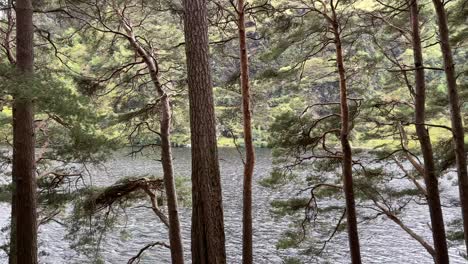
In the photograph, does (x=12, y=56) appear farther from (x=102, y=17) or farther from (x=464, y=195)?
(x=464, y=195)

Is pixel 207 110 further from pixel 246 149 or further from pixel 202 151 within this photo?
pixel 246 149

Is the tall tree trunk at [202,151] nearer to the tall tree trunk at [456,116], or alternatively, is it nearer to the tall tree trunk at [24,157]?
the tall tree trunk at [24,157]

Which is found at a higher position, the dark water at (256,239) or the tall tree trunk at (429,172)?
the tall tree trunk at (429,172)

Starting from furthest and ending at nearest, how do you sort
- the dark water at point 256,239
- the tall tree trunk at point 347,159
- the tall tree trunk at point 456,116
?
the dark water at point 256,239 → the tall tree trunk at point 347,159 → the tall tree trunk at point 456,116

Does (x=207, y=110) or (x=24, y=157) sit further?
(x=24, y=157)

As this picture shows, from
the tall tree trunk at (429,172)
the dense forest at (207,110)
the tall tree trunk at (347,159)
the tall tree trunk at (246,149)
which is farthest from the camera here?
the tall tree trunk at (246,149)

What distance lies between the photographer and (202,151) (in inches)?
175

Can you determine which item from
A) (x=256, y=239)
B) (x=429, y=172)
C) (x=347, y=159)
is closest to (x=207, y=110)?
(x=429, y=172)

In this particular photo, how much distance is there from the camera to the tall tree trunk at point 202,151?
14.5 feet

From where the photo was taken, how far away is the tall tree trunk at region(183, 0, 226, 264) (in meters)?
4.42

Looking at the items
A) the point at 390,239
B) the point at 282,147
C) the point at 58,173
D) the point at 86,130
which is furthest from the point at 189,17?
the point at 390,239

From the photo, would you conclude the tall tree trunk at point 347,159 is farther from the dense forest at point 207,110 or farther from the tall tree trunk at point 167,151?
the tall tree trunk at point 167,151

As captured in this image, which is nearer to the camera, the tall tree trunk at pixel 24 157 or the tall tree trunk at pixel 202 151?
the tall tree trunk at pixel 202 151

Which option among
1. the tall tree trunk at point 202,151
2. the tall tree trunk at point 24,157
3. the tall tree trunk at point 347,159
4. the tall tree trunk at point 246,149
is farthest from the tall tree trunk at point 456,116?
the tall tree trunk at point 24,157
